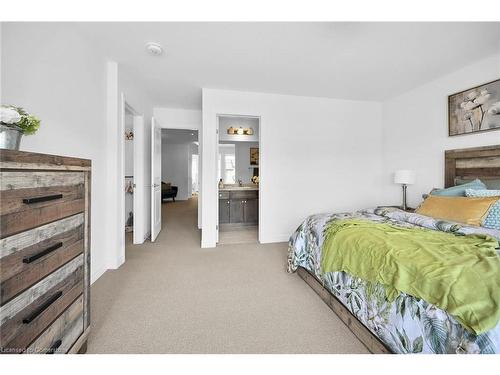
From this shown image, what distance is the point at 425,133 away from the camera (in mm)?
3229

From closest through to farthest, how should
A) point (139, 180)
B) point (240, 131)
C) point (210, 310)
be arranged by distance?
point (210, 310), point (139, 180), point (240, 131)

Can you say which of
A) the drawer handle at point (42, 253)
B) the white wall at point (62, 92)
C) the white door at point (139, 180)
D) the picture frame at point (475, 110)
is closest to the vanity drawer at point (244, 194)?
the white door at point (139, 180)

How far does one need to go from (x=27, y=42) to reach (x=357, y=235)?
105 inches

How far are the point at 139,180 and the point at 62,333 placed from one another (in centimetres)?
262

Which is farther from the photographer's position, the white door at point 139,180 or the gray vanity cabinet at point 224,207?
the gray vanity cabinet at point 224,207

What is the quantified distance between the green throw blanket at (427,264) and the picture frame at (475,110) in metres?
1.86

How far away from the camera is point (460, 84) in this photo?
9.04ft

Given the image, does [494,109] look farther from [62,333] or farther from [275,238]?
[62,333]

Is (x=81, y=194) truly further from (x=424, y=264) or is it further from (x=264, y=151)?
(x=264, y=151)

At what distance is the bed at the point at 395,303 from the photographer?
3.01 feet

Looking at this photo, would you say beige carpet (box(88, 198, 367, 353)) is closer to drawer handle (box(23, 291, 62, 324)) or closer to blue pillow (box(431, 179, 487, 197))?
drawer handle (box(23, 291, 62, 324))

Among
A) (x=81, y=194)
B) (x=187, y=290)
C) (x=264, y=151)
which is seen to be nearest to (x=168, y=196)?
(x=264, y=151)

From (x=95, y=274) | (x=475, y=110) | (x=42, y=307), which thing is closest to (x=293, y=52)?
(x=475, y=110)

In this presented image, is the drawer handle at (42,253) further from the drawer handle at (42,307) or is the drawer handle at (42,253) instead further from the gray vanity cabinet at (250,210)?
the gray vanity cabinet at (250,210)
